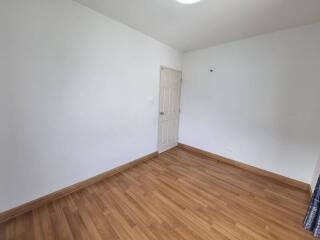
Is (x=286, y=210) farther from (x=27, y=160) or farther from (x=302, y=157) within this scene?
(x=27, y=160)

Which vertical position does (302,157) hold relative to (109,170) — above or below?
above

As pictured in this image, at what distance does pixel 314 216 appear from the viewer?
1.64 metres

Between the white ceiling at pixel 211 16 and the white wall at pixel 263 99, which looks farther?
the white wall at pixel 263 99

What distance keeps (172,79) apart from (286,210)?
312 centimetres

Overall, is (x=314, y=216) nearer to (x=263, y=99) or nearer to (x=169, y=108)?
(x=263, y=99)

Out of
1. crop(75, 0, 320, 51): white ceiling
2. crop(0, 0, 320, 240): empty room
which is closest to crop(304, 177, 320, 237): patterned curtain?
crop(0, 0, 320, 240): empty room

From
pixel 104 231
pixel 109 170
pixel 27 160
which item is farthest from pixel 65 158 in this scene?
pixel 104 231

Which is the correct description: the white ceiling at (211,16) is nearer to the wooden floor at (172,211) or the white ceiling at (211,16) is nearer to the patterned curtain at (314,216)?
the patterned curtain at (314,216)

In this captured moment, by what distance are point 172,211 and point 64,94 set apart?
2068 millimetres

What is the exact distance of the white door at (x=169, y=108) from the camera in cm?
346

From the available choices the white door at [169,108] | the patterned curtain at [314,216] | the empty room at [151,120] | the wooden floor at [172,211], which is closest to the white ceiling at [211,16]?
the empty room at [151,120]

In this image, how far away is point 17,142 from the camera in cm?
165

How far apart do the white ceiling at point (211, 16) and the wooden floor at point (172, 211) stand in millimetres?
2580

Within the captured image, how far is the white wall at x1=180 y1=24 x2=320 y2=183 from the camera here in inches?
91.1
